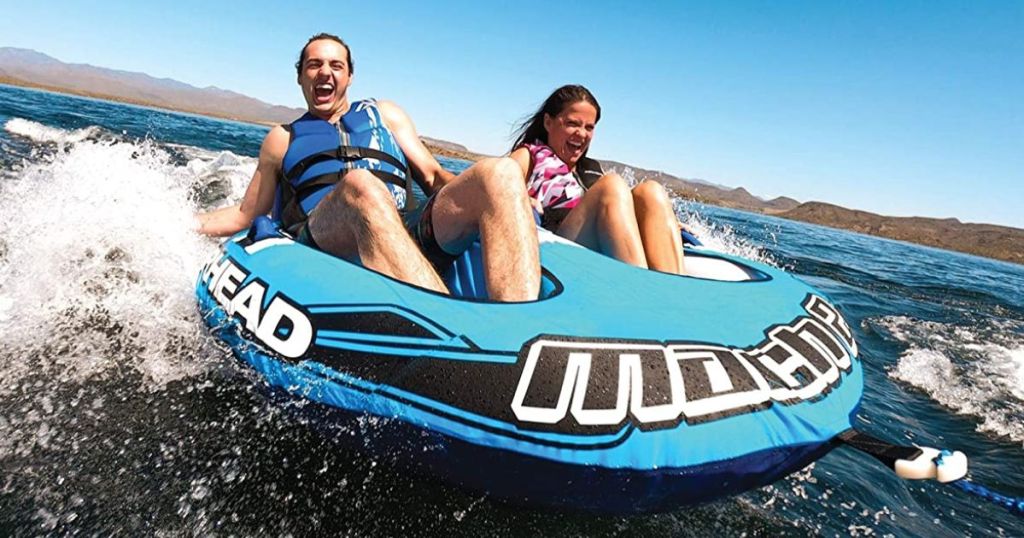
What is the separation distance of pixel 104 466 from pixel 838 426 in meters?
2.35

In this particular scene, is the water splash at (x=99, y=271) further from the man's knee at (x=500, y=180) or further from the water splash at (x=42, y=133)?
the water splash at (x=42, y=133)

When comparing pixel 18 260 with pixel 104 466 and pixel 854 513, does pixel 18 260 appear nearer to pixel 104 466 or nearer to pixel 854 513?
pixel 104 466

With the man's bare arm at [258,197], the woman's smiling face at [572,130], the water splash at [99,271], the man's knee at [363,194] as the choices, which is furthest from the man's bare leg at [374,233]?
the woman's smiling face at [572,130]

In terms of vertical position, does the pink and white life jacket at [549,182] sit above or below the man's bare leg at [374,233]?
above

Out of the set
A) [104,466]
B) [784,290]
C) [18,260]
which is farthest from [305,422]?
[18,260]

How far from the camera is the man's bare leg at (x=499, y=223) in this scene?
2045 mm

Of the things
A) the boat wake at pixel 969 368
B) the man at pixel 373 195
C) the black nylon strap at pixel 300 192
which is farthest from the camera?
the boat wake at pixel 969 368

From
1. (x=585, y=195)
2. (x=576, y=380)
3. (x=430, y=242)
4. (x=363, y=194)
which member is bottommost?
(x=576, y=380)

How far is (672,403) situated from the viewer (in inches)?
61.1

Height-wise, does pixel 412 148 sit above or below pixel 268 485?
above

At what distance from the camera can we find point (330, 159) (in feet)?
10.4

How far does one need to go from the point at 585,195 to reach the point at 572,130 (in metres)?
0.59

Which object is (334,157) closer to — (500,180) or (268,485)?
(500,180)

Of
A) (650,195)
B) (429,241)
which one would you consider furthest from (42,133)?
(650,195)
